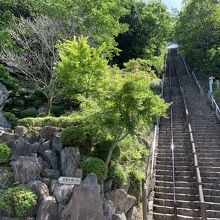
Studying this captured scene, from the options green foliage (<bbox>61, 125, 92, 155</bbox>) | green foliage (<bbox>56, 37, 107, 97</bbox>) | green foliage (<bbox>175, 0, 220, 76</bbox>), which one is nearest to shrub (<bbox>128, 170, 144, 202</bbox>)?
green foliage (<bbox>61, 125, 92, 155</bbox>)

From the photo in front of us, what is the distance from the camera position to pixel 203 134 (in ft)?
52.3

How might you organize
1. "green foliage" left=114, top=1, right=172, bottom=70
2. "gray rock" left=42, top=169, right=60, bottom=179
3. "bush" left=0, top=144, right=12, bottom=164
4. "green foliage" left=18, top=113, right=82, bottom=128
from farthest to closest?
1. "green foliage" left=114, top=1, right=172, bottom=70
2. "green foliage" left=18, top=113, right=82, bottom=128
3. "bush" left=0, top=144, right=12, bottom=164
4. "gray rock" left=42, top=169, right=60, bottom=179

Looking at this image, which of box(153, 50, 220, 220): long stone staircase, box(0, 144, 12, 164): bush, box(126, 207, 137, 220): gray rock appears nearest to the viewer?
box(126, 207, 137, 220): gray rock

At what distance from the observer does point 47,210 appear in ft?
26.9

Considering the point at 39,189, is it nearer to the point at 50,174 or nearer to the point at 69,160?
the point at 50,174

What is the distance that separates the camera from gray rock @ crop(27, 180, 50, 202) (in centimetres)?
849

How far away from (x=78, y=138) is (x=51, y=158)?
1.07 meters

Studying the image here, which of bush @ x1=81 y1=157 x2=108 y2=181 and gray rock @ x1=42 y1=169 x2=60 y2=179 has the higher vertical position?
bush @ x1=81 y1=157 x2=108 y2=181

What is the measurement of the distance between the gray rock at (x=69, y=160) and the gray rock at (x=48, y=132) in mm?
1119

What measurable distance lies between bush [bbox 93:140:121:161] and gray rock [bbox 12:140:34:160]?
2.05 meters

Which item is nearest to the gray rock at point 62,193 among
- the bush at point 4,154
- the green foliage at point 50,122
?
the bush at point 4,154

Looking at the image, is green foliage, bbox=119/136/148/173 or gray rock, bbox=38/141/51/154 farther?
green foliage, bbox=119/136/148/173

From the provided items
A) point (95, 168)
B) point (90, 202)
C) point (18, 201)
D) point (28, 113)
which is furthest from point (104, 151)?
point (28, 113)

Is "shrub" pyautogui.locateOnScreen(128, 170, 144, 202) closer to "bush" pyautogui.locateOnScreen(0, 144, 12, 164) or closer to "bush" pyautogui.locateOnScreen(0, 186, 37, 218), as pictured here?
"bush" pyautogui.locateOnScreen(0, 186, 37, 218)
